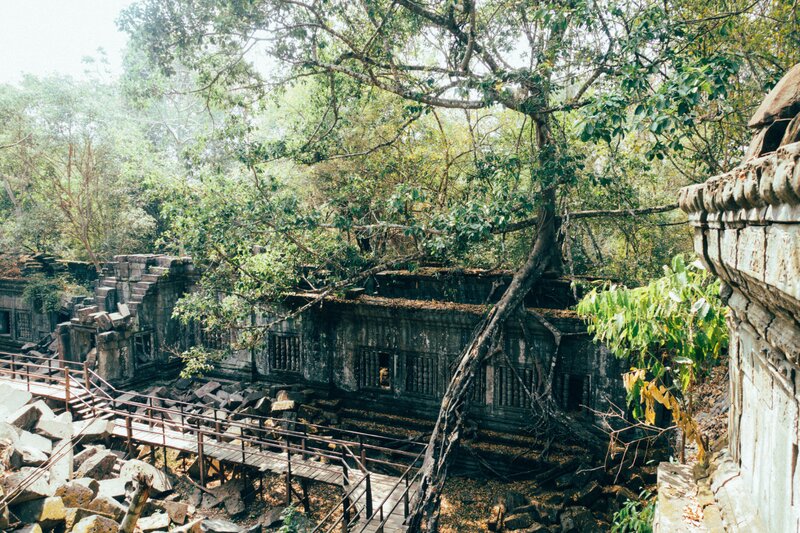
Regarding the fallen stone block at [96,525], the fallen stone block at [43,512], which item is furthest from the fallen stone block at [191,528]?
the fallen stone block at [43,512]

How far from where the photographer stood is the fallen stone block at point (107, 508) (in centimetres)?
859

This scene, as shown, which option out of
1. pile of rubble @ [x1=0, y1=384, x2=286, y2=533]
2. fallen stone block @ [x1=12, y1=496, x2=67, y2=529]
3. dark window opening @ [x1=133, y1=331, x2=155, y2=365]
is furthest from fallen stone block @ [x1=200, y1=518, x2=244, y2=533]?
dark window opening @ [x1=133, y1=331, x2=155, y2=365]

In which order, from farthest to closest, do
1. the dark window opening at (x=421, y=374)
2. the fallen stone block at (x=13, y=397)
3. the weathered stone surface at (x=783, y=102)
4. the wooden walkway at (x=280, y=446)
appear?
the fallen stone block at (x=13, y=397) < the dark window opening at (x=421, y=374) < the wooden walkway at (x=280, y=446) < the weathered stone surface at (x=783, y=102)

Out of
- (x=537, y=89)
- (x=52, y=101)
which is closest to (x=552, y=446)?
(x=537, y=89)

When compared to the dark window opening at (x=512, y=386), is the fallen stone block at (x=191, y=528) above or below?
below

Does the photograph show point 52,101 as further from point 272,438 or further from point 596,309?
point 596,309

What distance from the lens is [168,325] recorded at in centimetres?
1540

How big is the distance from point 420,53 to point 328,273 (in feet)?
25.9

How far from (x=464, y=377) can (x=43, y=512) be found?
721cm

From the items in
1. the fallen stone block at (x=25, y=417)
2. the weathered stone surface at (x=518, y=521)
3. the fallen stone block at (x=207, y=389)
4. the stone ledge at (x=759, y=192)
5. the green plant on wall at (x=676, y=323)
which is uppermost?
the stone ledge at (x=759, y=192)

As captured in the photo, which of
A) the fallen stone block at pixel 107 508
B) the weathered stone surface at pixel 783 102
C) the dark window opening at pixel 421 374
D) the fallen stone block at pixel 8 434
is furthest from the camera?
the dark window opening at pixel 421 374

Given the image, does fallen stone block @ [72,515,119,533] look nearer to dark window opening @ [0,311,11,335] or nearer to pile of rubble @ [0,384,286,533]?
pile of rubble @ [0,384,286,533]

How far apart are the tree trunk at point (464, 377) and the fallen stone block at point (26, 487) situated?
6026 millimetres

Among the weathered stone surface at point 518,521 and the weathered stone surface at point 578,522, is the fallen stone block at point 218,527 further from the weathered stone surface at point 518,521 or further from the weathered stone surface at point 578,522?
the weathered stone surface at point 578,522
